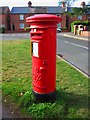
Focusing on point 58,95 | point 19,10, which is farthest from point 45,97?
point 19,10

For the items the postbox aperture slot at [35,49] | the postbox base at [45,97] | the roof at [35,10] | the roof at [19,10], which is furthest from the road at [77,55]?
the roof at [35,10]

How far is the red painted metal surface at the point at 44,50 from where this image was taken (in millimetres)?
4041

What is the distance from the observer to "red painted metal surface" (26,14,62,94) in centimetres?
404

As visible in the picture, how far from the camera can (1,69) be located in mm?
7156

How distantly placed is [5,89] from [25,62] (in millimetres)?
3327

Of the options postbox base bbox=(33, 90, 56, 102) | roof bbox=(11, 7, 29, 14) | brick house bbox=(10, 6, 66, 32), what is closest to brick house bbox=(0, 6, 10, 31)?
brick house bbox=(10, 6, 66, 32)

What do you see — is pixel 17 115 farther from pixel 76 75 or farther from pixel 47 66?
pixel 76 75

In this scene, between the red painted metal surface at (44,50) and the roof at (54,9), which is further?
the roof at (54,9)

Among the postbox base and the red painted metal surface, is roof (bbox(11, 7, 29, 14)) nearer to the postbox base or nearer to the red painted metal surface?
the red painted metal surface

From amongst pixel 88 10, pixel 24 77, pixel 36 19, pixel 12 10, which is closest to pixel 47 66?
pixel 36 19

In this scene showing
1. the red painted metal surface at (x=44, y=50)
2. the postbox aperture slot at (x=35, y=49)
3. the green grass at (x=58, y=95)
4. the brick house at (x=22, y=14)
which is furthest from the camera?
the brick house at (x=22, y=14)

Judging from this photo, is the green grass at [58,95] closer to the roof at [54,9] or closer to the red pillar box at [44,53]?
the red pillar box at [44,53]

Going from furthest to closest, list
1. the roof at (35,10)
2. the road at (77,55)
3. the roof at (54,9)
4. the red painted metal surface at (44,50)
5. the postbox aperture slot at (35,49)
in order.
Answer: the roof at (54,9)
the roof at (35,10)
the road at (77,55)
the postbox aperture slot at (35,49)
the red painted metal surface at (44,50)

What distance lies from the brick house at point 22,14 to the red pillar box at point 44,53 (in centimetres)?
5843
